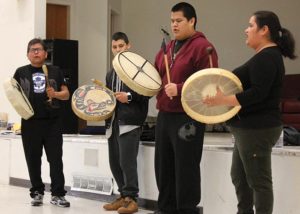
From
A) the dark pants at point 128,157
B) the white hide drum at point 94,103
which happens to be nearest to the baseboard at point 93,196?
the dark pants at point 128,157

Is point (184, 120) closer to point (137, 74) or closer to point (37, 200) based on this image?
point (137, 74)

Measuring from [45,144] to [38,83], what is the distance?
0.47m

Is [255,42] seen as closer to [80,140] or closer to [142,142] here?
[142,142]

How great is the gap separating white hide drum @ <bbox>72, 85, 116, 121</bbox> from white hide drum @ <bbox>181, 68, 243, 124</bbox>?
1.15 m

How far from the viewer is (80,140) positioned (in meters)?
4.28

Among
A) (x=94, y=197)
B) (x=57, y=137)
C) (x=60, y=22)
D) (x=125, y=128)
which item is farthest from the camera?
(x=60, y=22)

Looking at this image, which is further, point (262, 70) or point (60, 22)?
point (60, 22)

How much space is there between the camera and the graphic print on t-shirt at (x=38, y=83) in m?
3.69

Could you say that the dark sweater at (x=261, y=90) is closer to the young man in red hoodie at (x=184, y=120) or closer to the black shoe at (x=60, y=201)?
the young man in red hoodie at (x=184, y=120)

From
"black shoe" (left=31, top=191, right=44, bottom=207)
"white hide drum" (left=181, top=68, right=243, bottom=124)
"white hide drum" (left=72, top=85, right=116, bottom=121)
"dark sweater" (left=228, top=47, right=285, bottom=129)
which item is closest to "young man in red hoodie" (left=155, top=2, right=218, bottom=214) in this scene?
"white hide drum" (left=181, top=68, right=243, bottom=124)

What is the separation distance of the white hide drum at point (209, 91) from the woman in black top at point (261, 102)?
0.05 m

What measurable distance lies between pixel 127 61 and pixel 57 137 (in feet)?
3.54

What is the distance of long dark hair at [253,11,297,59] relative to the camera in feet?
7.79

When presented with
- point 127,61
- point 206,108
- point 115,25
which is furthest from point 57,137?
point 115,25
